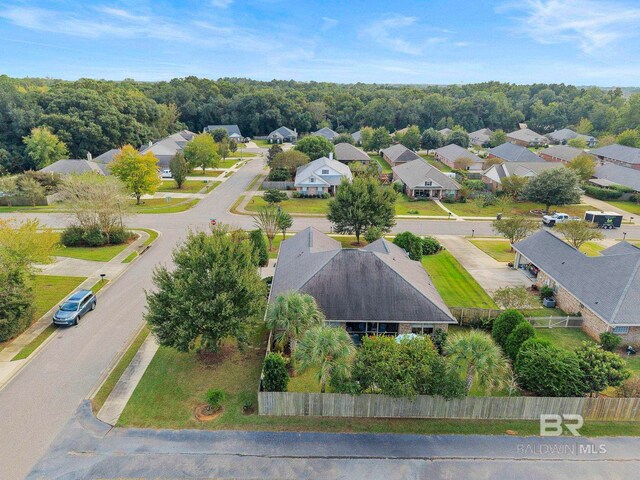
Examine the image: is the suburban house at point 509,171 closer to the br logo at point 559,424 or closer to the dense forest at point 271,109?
the br logo at point 559,424

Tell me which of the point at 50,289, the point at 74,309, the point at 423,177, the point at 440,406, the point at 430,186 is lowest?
the point at 50,289

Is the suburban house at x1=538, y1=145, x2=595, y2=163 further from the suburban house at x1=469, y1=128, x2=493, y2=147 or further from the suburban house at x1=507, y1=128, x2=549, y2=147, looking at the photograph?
the suburban house at x1=507, y1=128, x2=549, y2=147

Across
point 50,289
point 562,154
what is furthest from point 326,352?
point 562,154

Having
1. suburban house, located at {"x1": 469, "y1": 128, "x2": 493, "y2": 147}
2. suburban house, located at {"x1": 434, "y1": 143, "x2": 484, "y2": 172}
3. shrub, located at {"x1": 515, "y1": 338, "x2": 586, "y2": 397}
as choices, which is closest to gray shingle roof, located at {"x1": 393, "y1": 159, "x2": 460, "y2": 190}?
suburban house, located at {"x1": 434, "y1": 143, "x2": 484, "y2": 172}

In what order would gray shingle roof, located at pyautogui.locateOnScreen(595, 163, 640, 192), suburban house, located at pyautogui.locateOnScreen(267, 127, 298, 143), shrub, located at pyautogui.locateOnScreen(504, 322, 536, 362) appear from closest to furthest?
shrub, located at pyautogui.locateOnScreen(504, 322, 536, 362) < gray shingle roof, located at pyautogui.locateOnScreen(595, 163, 640, 192) < suburban house, located at pyautogui.locateOnScreen(267, 127, 298, 143)

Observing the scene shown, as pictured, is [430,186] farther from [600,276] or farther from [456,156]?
[600,276]

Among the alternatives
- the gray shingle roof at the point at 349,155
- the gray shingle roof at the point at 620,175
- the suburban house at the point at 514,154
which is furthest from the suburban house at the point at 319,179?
the gray shingle roof at the point at 620,175
